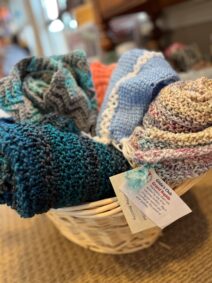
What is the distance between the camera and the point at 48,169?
379 mm

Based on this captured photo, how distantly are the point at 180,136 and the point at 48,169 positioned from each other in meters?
0.16

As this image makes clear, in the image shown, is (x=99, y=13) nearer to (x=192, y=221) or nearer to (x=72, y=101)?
(x=72, y=101)

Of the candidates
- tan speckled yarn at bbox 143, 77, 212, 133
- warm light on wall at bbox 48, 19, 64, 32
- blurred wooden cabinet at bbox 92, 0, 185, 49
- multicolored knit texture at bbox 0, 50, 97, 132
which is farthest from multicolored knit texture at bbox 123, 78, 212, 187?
warm light on wall at bbox 48, 19, 64, 32

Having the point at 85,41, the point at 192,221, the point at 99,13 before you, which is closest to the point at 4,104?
the point at 192,221

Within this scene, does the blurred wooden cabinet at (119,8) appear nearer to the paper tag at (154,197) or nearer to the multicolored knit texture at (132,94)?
the multicolored knit texture at (132,94)

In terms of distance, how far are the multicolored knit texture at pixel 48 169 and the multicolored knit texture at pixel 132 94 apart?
0.07 m

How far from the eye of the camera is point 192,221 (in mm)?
513

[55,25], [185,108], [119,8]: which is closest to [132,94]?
[185,108]

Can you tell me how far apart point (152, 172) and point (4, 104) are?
0.25 meters

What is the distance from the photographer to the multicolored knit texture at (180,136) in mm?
374

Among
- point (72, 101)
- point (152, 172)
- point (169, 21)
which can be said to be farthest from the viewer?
point (169, 21)

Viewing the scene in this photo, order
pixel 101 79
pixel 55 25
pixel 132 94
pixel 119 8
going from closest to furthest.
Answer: pixel 132 94 → pixel 101 79 → pixel 119 8 → pixel 55 25

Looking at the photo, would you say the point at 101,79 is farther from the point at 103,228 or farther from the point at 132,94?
the point at 103,228

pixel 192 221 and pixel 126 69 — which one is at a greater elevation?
pixel 126 69
